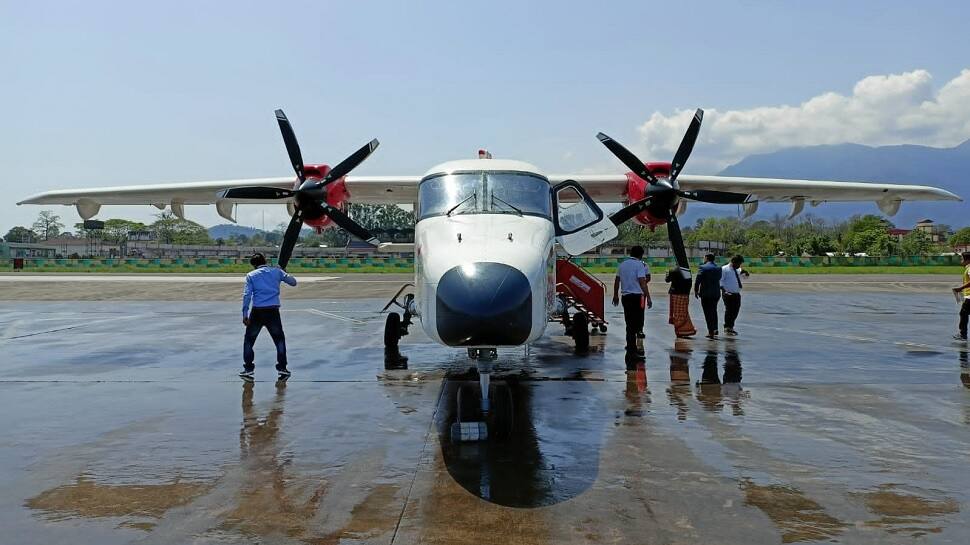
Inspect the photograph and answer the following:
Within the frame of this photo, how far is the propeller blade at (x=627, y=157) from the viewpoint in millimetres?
13848

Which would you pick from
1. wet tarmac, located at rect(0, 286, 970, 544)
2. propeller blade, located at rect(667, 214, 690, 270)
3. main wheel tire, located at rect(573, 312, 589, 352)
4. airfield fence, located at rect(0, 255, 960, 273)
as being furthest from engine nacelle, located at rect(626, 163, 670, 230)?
airfield fence, located at rect(0, 255, 960, 273)

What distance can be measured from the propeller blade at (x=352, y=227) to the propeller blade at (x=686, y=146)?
19.2ft

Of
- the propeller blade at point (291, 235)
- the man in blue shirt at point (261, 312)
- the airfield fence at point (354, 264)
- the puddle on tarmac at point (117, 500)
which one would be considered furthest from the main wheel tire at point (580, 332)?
the airfield fence at point (354, 264)

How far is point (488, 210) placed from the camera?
8.42m

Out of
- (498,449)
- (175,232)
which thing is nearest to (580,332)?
(498,449)

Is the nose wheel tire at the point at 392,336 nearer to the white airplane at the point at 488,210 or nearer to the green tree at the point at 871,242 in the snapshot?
the white airplane at the point at 488,210

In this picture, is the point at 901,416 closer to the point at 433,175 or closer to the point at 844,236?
the point at 433,175

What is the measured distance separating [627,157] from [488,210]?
6.36m

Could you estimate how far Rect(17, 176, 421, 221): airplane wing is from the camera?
1630 cm

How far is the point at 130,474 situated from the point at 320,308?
17352mm

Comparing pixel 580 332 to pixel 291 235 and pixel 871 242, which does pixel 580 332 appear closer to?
pixel 291 235

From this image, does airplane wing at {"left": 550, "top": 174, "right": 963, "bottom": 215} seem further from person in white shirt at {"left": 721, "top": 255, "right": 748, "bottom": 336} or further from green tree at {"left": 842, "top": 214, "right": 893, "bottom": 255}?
green tree at {"left": 842, "top": 214, "right": 893, "bottom": 255}

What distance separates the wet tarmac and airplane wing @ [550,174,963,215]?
4893 mm

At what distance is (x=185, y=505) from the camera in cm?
514
